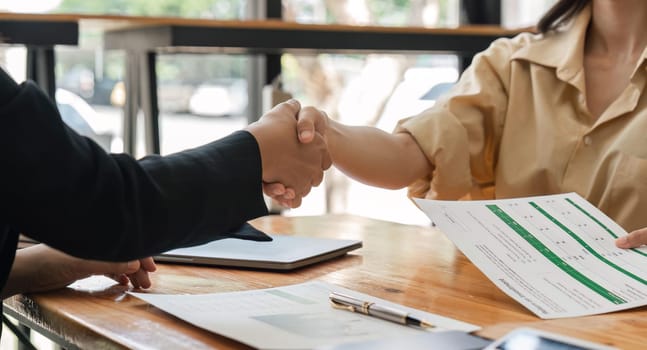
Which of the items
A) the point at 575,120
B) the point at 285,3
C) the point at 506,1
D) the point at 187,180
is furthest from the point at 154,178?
the point at 506,1

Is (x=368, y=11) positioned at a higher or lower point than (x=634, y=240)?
higher

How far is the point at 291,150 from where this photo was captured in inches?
52.7

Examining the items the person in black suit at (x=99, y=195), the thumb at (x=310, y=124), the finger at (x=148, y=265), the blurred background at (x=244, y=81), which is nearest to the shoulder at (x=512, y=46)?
the thumb at (x=310, y=124)

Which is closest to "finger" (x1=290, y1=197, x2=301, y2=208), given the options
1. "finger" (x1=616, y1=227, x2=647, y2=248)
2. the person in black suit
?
the person in black suit

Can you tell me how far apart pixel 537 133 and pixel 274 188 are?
2.11 feet

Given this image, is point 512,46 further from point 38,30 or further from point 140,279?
point 38,30

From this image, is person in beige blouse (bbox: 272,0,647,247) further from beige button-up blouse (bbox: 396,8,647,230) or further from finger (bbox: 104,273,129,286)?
finger (bbox: 104,273,129,286)

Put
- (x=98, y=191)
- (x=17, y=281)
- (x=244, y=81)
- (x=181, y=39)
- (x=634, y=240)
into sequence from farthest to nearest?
(x=244, y=81)
(x=181, y=39)
(x=634, y=240)
(x=17, y=281)
(x=98, y=191)

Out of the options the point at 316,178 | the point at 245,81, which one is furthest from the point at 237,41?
the point at 316,178

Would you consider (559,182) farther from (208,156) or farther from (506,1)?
(506,1)

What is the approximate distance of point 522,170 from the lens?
5.72 feet

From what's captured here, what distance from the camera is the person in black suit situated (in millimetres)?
Result: 881

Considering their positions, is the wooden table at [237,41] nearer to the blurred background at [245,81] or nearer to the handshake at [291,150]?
the blurred background at [245,81]

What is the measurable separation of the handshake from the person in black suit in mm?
55
